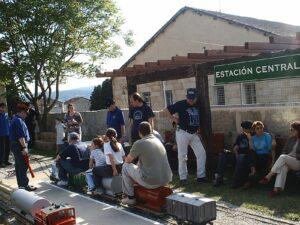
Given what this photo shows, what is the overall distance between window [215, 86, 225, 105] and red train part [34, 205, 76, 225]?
12.1m

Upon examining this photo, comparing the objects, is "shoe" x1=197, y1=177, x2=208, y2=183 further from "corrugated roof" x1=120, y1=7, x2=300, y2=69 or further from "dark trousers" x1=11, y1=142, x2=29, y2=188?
"corrugated roof" x1=120, y1=7, x2=300, y2=69

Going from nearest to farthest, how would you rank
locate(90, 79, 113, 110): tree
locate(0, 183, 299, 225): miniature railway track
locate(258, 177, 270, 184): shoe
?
locate(0, 183, 299, 225): miniature railway track
locate(258, 177, 270, 184): shoe
locate(90, 79, 113, 110): tree

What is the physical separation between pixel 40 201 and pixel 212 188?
11.0 feet

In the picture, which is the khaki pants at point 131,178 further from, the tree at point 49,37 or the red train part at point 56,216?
the tree at point 49,37

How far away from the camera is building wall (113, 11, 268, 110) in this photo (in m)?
18.8

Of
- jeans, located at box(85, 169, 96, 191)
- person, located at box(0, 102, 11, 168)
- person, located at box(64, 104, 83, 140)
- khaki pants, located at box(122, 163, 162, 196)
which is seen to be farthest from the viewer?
person, located at box(0, 102, 11, 168)

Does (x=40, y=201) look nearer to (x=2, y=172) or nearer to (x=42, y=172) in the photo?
(x=42, y=172)

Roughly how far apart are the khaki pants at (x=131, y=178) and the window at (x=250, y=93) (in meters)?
9.33

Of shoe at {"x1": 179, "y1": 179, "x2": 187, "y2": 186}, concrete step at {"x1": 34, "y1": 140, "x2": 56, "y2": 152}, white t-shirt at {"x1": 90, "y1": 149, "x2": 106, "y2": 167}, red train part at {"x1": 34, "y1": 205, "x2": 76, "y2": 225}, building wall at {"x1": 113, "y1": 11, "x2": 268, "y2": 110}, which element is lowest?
shoe at {"x1": 179, "y1": 179, "x2": 187, "y2": 186}

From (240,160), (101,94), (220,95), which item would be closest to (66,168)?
(240,160)

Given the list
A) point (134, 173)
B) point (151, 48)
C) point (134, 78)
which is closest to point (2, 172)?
point (134, 78)

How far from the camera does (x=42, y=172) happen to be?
11648mm

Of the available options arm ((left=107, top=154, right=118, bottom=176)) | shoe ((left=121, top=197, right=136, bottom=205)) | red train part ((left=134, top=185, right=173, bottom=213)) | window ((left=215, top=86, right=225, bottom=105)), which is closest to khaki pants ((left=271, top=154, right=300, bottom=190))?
red train part ((left=134, top=185, right=173, bottom=213))

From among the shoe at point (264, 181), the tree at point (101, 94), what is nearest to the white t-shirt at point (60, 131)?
the shoe at point (264, 181)
